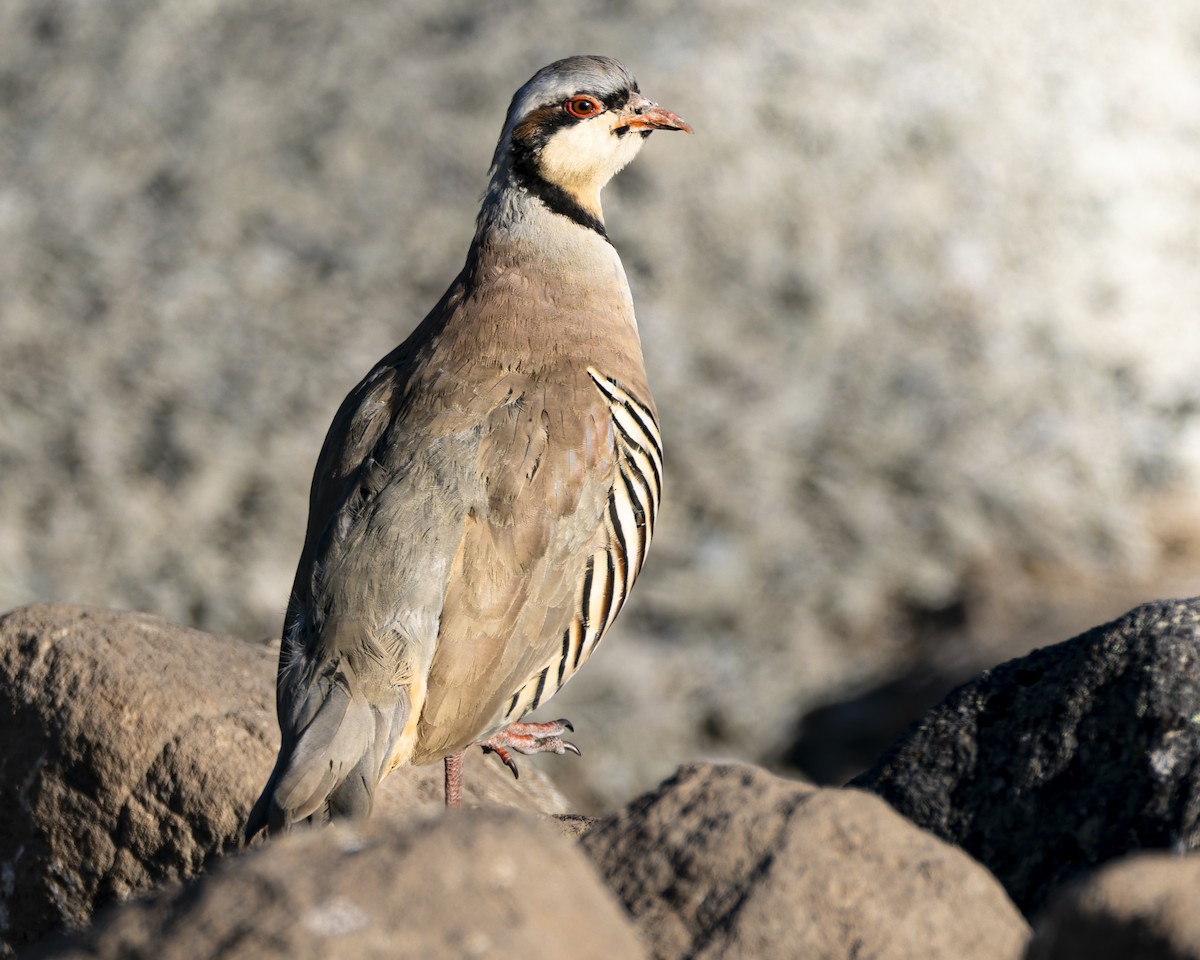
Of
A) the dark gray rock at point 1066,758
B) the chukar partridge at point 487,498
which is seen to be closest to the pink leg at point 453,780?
the chukar partridge at point 487,498

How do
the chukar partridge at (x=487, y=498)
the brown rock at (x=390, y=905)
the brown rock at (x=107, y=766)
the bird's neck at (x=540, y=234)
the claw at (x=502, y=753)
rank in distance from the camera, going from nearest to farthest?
the brown rock at (x=390, y=905)
the chukar partridge at (x=487, y=498)
the brown rock at (x=107, y=766)
the bird's neck at (x=540, y=234)
the claw at (x=502, y=753)

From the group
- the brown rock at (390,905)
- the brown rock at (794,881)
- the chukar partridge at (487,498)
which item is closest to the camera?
the brown rock at (390,905)

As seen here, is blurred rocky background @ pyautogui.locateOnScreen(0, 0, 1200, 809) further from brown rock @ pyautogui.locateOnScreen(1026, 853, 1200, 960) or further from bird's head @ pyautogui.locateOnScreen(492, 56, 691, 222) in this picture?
brown rock @ pyautogui.locateOnScreen(1026, 853, 1200, 960)

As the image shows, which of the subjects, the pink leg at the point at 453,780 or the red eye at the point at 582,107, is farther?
the red eye at the point at 582,107

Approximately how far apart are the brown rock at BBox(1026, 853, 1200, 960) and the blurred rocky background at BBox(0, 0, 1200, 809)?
4.83m

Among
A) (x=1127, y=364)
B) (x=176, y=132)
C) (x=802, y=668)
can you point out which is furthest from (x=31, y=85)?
(x=1127, y=364)

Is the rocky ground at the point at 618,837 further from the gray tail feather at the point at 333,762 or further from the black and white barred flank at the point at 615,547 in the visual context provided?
the black and white barred flank at the point at 615,547

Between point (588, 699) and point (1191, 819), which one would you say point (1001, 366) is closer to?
point (588, 699)

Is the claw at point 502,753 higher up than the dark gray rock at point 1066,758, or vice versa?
the dark gray rock at point 1066,758

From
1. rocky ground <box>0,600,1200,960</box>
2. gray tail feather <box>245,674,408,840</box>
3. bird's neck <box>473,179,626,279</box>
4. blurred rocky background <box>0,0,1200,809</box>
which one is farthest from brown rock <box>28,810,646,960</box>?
blurred rocky background <box>0,0,1200,809</box>

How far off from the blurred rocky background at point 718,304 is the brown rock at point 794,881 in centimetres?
444

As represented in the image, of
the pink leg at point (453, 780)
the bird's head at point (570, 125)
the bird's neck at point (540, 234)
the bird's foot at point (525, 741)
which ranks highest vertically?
the bird's head at point (570, 125)

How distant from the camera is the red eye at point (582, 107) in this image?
4992 millimetres

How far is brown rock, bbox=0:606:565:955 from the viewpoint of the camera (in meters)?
4.11
